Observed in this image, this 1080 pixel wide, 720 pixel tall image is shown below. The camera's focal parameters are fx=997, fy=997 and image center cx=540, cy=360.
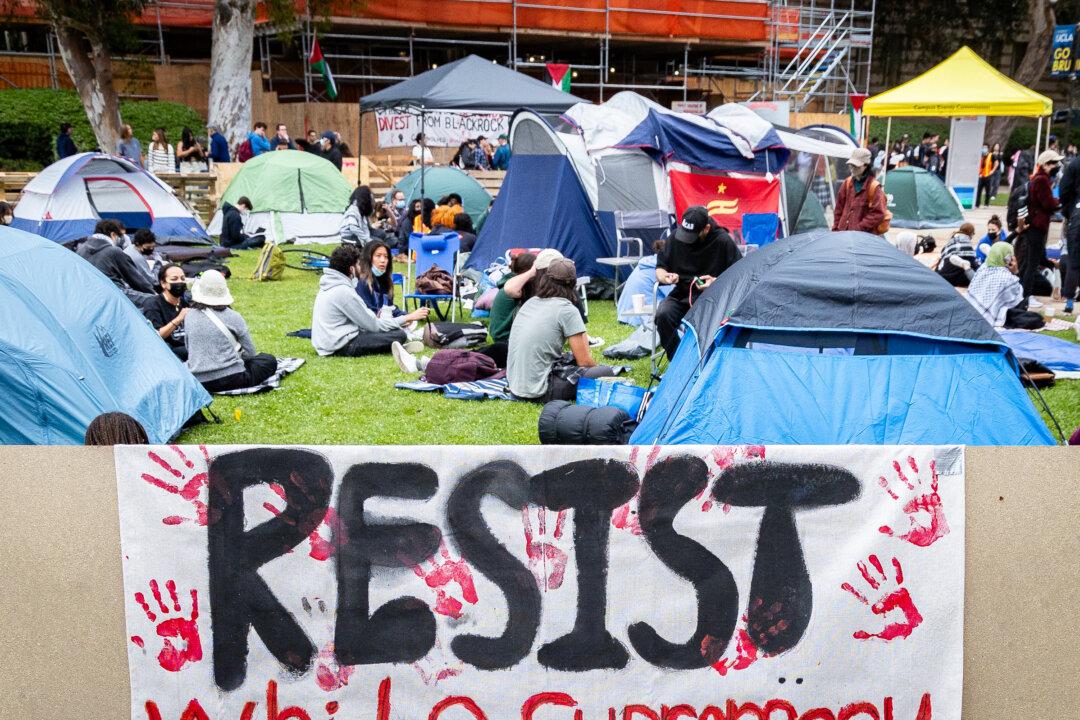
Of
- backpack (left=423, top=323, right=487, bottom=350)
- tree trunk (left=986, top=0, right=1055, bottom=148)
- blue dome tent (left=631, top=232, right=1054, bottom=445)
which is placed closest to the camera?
blue dome tent (left=631, top=232, right=1054, bottom=445)

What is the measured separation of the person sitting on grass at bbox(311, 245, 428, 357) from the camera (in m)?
8.80

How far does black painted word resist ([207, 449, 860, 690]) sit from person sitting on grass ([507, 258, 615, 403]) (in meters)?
4.14

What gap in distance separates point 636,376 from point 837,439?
3191mm

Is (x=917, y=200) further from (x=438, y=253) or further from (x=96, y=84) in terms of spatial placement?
(x=96, y=84)

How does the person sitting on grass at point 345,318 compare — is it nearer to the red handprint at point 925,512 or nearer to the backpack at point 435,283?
the backpack at point 435,283

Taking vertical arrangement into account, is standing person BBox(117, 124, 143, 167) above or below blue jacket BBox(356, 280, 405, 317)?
above

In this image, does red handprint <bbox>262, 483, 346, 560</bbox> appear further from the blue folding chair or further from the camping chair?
the blue folding chair

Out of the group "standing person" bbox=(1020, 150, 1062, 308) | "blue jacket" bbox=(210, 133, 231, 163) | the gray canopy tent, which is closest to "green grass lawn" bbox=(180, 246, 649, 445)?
the gray canopy tent

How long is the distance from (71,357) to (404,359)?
118 inches

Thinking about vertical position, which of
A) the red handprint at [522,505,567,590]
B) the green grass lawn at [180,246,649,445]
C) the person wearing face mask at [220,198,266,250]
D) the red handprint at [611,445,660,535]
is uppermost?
the red handprint at [611,445,660,535]

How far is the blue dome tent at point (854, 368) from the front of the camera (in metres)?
5.12

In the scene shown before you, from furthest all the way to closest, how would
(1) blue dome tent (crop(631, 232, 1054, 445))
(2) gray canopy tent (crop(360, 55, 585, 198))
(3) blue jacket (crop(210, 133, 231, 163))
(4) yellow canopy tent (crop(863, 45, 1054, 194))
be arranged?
1. (3) blue jacket (crop(210, 133, 231, 163))
2. (4) yellow canopy tent (crop(863, 45, 1054, 194))
3. (2) gray canopy tent (crop(360, 55, 585, 198))
4. (1) blue dome tent (crop(631, 232, 1054, 445))

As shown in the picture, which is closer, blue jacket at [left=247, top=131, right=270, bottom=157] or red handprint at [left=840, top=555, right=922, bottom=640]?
red handprint at [left=840, top=555, right=922, bottom=640]

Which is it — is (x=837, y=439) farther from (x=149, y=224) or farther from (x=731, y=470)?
(x=149, y=224)
